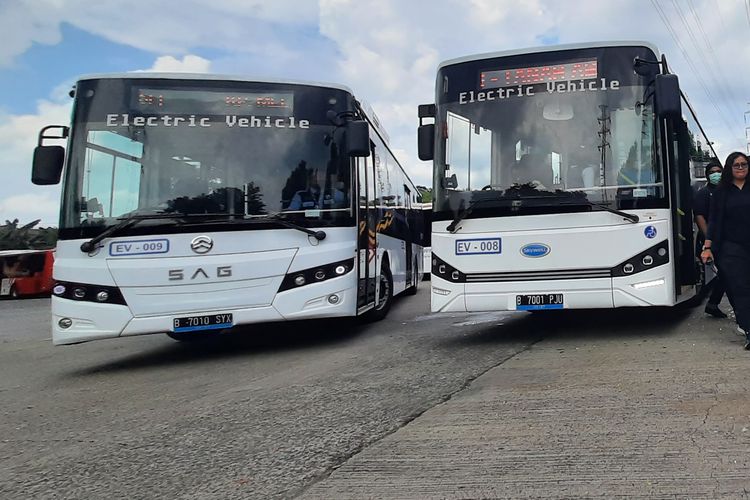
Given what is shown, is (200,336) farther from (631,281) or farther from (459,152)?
(631,281)

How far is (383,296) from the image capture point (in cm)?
1091

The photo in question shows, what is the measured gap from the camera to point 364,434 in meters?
4.40

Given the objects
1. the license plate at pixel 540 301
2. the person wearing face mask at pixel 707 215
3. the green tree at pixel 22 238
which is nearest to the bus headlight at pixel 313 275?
the license plate at pixel 540 301

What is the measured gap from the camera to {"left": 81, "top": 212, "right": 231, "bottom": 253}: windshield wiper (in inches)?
288

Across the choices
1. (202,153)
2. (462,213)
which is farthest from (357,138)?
(202,153)

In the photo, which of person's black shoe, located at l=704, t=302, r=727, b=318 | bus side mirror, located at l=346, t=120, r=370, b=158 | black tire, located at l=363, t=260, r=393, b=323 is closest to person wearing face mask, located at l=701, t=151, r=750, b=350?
person's black shoe, located at l=704, t=302, r=727, b=318

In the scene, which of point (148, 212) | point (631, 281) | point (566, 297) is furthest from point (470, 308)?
point (148, 212)

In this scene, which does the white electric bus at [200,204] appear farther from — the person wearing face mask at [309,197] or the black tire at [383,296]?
the black tire at [383,296]

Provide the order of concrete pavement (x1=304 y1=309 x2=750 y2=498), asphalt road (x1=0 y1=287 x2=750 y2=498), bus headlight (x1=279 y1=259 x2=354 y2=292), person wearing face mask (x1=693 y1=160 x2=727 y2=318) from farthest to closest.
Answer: person wearing face mask (x1=693 y1=160 x2=727 y2=318)
bus headlight (x1=279 y1=259 x2=354 y2=292)
asphalt road (x1=0 y1=287 x2=750 y2=498)
concrete pavement (x1=304 y1=309 x2=750 y2=498)

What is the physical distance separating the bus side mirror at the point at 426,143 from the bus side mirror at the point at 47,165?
13.3 feet

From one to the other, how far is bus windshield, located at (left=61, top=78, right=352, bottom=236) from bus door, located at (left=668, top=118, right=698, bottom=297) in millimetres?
3695

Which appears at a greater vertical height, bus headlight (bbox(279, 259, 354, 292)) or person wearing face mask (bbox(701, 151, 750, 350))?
person wearing face mask (bbox(701, 151, 750, 350))

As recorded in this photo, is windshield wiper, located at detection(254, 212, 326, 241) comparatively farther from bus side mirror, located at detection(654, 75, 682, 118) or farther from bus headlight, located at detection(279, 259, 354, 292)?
bus side mirror, located at detection(654, 75, 682, 118)

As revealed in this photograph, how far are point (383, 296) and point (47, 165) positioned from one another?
5350 mm
